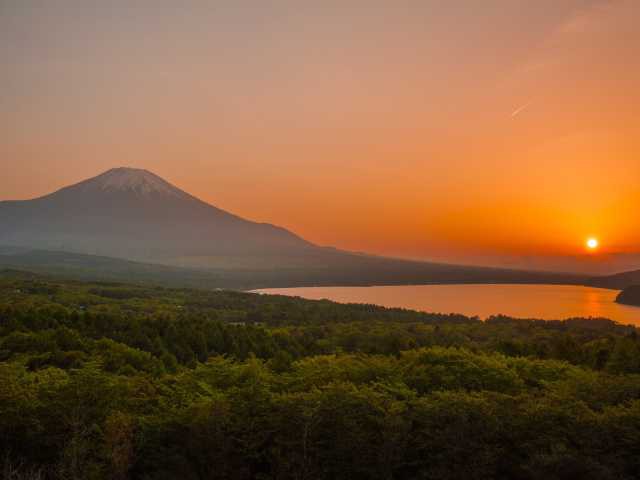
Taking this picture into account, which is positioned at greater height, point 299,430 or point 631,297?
point 299,430

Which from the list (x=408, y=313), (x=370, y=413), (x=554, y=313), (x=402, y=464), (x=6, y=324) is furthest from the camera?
(x=554, y=313)

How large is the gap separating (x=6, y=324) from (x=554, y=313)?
101 meters

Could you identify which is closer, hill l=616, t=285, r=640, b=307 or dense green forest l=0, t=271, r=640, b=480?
dense green forest l=0, t=271, r=640, b=480

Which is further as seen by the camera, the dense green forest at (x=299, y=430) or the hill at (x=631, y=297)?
the hill at (x=631, y=297)

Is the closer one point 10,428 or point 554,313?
point 10,428

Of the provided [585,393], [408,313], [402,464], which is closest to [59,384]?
[402,464]

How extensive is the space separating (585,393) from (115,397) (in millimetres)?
15196

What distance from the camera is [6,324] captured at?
32.1 m

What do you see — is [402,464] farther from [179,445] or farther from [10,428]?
[10,428]

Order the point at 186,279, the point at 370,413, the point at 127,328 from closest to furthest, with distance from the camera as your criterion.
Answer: the point at 370,413 → the point at 127,328 → the point at 186,279

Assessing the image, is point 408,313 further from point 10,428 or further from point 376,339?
point 10,428

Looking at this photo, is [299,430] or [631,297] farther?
[631,297]

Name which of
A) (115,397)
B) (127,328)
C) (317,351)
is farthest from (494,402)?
(127,328)

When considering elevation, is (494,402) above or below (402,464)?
above
